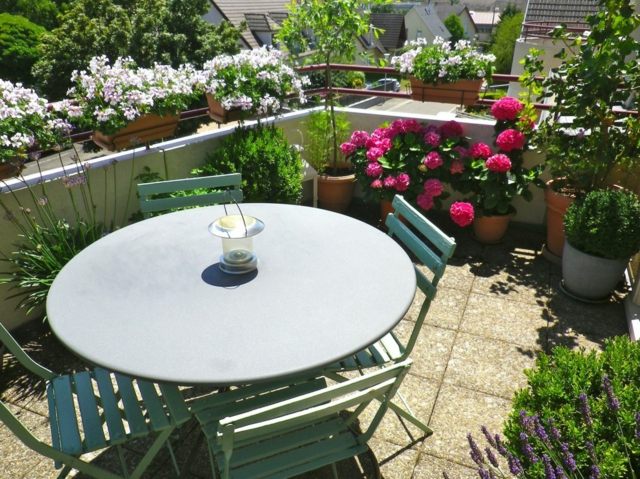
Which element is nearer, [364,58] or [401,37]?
[364,58]

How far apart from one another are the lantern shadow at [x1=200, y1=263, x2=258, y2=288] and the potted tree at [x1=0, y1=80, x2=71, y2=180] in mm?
1410

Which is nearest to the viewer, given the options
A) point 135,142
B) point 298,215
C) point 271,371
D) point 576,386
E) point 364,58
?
point 271,371

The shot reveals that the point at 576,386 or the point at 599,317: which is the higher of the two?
the point at 576,386

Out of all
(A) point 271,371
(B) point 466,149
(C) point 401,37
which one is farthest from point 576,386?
(C) point 401,37

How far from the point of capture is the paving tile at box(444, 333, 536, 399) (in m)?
2.50

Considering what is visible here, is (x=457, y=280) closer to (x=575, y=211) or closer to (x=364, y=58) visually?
(x=575, y=211)

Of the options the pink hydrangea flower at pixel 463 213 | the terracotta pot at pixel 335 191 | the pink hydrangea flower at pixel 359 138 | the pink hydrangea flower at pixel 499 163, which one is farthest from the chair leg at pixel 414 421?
the pink hydrangea flower at pixel 359 138

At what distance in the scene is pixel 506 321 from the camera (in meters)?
3.04

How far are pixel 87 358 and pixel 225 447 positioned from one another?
20.8 inches

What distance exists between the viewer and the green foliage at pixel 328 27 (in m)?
3.98

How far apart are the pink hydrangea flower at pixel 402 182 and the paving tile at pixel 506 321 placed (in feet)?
3.47

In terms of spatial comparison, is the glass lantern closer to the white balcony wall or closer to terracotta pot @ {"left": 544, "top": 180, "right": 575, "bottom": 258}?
the white balcony wall

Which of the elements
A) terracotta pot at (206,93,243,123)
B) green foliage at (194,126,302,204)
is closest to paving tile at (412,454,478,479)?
green foliage at (194,126,302,204)

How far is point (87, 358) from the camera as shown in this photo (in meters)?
1.38
